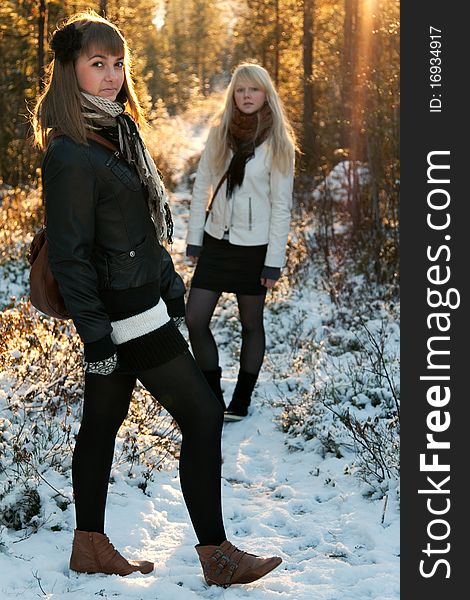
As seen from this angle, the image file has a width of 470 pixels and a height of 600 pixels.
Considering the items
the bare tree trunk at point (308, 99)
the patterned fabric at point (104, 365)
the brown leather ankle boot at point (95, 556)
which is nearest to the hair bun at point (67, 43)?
the patterned fabric at point (104, 365)

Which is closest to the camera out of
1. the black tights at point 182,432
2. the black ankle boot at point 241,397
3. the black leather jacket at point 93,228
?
the black leather jacket at point 93,228

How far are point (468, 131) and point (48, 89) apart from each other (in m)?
2.75

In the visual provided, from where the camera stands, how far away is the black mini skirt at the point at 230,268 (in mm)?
5703

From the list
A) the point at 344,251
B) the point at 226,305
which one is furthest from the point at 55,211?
the point at 344,251

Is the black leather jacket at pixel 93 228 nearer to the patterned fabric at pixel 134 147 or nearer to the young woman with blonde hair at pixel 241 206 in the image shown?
the patterned fabric at pixel 134 147

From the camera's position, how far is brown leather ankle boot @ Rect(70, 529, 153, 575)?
3422 mm

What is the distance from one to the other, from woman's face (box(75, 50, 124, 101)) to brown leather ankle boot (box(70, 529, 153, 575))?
73.6 inches

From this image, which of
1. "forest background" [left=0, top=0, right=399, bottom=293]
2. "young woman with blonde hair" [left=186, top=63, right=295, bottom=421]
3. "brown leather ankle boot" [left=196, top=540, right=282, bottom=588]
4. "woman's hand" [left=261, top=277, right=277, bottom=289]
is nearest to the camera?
"brown leather ankle boot" [left=196, top=540, right=282, bottom=588]

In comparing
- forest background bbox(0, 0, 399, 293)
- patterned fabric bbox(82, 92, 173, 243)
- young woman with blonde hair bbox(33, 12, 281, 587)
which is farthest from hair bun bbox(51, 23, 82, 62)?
forest background bbox(0, 0, 399, 293)

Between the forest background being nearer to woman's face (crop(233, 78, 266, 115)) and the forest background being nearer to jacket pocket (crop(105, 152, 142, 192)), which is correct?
jacket pocket (crop(105, 152, 142, 192))

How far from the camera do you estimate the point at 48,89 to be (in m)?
3.12

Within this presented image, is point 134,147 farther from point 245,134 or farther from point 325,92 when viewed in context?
point 325,92

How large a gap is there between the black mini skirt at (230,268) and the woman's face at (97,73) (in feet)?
8.82

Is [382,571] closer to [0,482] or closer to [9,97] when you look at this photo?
[0,482]
